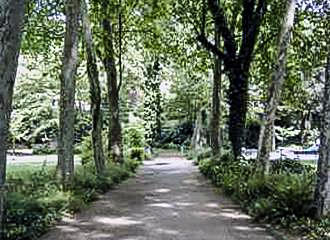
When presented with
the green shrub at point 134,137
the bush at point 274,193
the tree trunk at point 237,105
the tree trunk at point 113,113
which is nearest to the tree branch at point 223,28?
the tree trunk at point 237,105

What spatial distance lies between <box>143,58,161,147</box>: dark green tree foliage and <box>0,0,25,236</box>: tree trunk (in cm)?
3974

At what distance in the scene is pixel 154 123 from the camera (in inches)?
1927

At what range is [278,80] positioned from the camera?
13508 millimetres

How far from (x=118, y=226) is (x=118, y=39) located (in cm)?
1664

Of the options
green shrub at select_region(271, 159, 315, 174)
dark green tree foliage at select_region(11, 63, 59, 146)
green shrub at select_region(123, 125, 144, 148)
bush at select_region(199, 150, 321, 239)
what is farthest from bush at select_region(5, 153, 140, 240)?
dark green tree foliage at select_region(11, 63, 59, 146)

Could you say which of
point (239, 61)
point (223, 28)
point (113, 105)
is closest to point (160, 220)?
point (239, 61)

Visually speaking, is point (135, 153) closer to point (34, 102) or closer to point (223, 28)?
point (34, 102)

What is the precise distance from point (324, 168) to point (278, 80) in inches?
159

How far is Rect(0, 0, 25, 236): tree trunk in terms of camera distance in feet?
19.1

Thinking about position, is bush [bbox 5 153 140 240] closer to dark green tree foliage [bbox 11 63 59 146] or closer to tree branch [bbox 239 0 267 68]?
tree branch [bbox 239 0 267 68]

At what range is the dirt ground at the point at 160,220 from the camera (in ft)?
31.5

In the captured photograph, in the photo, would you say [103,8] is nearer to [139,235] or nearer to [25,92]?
[139,235]

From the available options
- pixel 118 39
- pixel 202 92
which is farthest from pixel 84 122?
pixel 118 39

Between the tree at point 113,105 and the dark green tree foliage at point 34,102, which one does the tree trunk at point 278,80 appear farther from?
the dark green tree foliage at point 34,102
